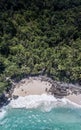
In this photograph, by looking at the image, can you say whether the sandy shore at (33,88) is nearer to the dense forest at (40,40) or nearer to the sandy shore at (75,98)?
→ the sandy shore at (75,98)

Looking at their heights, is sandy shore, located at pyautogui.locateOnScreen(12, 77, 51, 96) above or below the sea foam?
above

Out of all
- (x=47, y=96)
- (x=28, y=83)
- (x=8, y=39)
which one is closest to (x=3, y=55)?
(x=8, y=39)

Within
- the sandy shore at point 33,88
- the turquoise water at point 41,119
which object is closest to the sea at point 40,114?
the turquoise water at point 41,119

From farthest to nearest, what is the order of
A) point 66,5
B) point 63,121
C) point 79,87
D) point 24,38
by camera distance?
point 66,5 → point 24,38 → point 79,87 → point 63,121

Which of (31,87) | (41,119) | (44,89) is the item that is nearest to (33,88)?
(31,87)

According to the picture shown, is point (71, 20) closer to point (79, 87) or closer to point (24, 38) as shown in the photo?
point (24, 38)

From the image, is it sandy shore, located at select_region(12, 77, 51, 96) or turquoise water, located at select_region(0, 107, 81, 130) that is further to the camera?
sandy shore, located at select_region(12, 77, 51, 96)

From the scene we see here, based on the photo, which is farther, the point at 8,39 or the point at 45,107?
the point at 8,39

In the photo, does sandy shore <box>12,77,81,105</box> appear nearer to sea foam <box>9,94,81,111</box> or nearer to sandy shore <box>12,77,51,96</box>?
sandy shore <box>12,77,51,96</box>

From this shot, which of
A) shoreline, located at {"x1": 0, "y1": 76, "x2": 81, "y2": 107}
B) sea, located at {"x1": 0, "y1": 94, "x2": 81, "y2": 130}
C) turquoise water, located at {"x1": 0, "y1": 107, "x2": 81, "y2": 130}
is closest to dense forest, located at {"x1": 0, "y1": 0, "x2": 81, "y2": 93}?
shoreline, located at {"x1": 0, "y1": 76, "x2": 81, "y2": 107}
